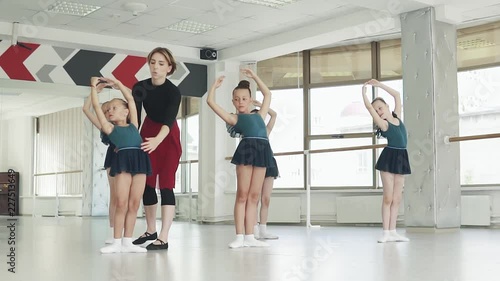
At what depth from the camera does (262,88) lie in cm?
424

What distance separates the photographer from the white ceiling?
22.9ft

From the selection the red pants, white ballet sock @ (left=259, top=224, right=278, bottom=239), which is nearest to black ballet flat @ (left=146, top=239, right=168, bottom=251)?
the red pants

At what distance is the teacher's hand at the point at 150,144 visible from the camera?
145 inches

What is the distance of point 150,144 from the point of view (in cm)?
370

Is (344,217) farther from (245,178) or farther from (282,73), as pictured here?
(245,178)

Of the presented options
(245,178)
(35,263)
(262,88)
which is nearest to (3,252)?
(35,263)

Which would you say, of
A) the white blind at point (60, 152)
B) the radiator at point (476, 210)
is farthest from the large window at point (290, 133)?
the white blind at point (60, 152)

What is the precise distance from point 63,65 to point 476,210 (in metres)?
5.67

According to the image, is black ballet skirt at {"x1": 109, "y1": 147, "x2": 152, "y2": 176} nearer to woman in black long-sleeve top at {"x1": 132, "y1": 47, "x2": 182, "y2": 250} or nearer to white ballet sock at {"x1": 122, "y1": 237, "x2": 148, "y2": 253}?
woman in black long-sleeve top at {"x1": 132, "y1": 47, "x2": 182, "y2": 250}

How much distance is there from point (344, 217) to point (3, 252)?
18.6 ft

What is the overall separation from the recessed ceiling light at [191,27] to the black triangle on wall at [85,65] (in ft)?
3.89

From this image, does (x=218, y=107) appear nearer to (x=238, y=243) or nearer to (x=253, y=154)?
(x=253, y=154)

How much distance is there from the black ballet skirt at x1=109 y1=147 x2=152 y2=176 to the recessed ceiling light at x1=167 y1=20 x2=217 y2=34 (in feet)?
14.7

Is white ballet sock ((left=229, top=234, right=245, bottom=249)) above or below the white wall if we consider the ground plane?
below
